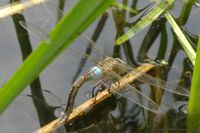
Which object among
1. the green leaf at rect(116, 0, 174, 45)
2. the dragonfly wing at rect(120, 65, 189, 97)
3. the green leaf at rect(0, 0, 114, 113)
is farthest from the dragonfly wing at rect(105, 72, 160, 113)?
the green leaf at rect(0, 0, 114, 113)

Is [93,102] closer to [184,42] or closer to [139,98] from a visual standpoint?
[139,98]

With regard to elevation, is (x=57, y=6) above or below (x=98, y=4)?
below

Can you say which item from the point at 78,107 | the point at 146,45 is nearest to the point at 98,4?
the point at 78,107

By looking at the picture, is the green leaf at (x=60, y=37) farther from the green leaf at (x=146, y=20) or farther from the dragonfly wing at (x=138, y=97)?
the green leaf at (x=146, y=20)

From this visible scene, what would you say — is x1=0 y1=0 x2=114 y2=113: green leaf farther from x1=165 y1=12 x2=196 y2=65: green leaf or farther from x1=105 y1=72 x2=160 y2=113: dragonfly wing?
x1=165 y1=12 x2=196 y2=65: green leaf

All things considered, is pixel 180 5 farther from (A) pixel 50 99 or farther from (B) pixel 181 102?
(A) pixel 50 99

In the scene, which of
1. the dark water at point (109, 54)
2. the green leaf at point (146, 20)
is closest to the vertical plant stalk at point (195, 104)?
the dark water at point (109, 54)

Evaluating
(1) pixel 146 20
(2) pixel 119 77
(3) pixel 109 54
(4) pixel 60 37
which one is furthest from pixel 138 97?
(4) pixel 60 37
